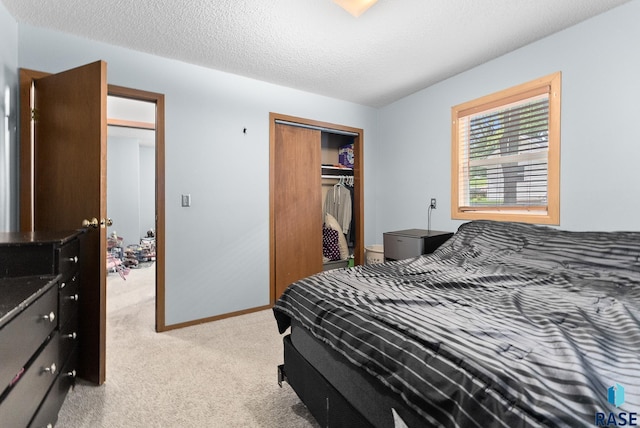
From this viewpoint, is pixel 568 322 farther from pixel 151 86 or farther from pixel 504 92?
pixel 151 86

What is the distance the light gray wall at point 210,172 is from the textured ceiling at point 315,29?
149mm

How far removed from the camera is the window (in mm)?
2377

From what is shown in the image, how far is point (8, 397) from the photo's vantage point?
0.92 m

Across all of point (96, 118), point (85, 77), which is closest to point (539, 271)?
point (96, 118)

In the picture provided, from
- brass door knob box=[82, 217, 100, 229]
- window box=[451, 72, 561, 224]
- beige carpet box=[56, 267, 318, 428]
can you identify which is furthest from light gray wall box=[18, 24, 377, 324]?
window box=[451, 72, 561, 224]

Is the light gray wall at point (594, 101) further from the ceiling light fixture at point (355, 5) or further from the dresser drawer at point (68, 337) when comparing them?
the dresser drawer at point (68, 337)

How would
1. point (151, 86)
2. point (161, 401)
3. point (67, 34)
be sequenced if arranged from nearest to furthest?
point (161, 401) → point (67, 34) → point (151, 86)

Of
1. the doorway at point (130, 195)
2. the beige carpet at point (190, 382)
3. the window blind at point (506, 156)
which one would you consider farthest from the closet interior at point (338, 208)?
the doorway at point (130, 195)

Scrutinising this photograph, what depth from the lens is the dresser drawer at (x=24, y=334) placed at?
2.89 feet

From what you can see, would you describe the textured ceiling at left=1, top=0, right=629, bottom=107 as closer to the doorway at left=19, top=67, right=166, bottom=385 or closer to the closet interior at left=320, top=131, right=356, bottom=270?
the doorway at left=19, top=67, right=166, bottom=385

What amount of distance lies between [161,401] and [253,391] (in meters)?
0.51

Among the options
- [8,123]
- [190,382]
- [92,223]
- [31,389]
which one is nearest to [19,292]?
[31,389]

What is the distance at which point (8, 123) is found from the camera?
6.59ft

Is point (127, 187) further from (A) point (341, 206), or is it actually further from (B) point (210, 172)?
(A) point (341, 206)
